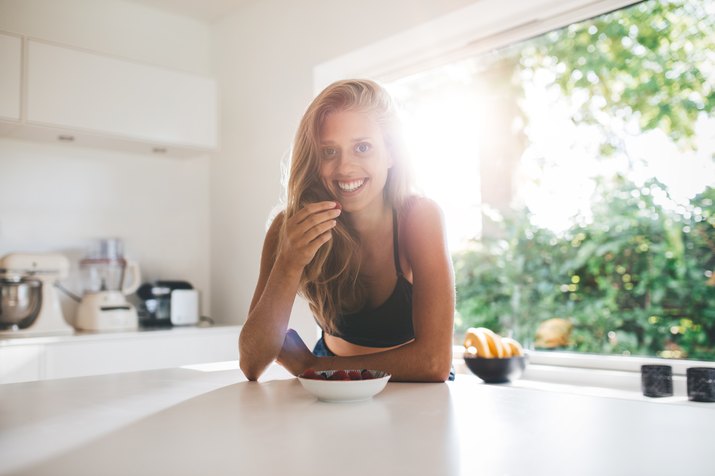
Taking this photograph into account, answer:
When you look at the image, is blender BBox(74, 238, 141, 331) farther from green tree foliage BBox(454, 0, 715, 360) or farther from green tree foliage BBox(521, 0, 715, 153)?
green tree foliage BBox(521, 0, 715, 153)

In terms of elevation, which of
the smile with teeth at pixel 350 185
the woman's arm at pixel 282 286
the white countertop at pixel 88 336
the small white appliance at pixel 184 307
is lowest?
the white countertop at pixel 88 336

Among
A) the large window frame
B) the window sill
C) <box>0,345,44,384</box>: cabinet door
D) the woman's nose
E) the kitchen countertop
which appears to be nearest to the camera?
the kitchen countertop

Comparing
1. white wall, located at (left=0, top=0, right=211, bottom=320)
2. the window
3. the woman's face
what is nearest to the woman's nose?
the woman's face

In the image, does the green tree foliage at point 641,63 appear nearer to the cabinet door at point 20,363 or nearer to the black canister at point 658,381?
the black canister at point 658,381

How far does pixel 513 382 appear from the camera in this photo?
2.23 meters

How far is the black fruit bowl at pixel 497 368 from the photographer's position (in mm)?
2121

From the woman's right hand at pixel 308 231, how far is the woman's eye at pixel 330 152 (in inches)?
8.0

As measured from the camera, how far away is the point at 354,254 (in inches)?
64.9

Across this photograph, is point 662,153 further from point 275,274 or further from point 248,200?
point 248,200

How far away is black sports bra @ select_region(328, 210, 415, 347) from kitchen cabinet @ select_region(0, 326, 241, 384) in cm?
143

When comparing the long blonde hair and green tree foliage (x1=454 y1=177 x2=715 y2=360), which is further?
green tree foliage (x1=454 y1=177 x2=715 y2=360)

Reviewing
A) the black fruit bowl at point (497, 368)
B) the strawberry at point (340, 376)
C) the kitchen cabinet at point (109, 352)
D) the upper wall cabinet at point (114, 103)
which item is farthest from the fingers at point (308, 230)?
the upper wall cabinet at point (114, 103)

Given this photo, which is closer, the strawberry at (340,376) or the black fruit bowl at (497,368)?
the strawberry at (340,376)

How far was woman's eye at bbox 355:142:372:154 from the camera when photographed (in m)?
1.56
